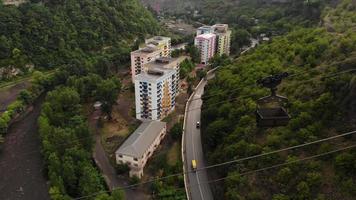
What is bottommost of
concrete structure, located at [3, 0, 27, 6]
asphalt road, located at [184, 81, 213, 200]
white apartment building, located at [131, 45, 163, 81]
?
asphalt road, located at [184, 81, 213, 200]

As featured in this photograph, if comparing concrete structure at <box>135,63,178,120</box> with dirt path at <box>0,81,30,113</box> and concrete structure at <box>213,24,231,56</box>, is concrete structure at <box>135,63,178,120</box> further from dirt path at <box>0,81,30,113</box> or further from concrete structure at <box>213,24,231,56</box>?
concrete structure at <box>213,24,231,56</box>

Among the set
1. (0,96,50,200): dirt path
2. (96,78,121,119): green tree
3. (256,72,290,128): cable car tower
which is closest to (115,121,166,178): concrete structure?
(96,78,121,119): green tree

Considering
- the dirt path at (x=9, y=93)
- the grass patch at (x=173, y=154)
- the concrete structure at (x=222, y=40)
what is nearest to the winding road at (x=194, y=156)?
the grass patch at (x=173, y=154)

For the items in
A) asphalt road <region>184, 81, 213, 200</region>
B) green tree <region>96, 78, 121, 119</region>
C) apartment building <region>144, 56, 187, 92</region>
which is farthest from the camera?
apartment building <region>144, 56, 187, 92</region>

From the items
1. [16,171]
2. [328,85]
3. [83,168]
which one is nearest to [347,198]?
[328,85]

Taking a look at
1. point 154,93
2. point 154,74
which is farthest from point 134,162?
point 154,74

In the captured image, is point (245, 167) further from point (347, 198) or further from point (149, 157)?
point (149, 157)

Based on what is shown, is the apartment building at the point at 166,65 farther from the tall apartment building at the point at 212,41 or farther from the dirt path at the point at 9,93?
the dirt path at the point at 9,93
